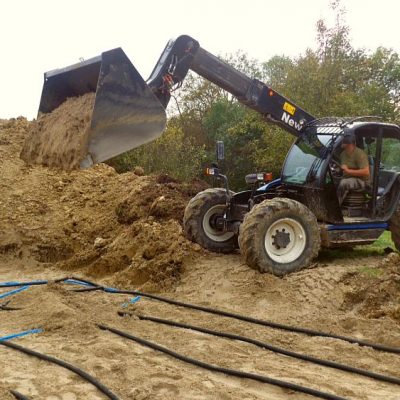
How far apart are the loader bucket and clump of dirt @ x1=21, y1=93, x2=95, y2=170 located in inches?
6.1

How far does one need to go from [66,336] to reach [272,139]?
15518mm

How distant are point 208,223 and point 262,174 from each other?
144 centimetres

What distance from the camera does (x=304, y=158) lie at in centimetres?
886

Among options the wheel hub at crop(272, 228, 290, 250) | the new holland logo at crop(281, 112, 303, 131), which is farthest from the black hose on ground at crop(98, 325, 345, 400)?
the new holland logo at crop(281, 112, 303, 131)

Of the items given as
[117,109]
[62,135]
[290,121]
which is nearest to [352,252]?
[290,121]

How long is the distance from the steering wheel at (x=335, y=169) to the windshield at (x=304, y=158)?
176 mm

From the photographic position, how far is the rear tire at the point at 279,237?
7.73 meters

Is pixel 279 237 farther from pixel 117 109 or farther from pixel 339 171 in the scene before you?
pixel 117 109

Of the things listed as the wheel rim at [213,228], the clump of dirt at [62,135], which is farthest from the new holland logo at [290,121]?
the clump of dirt at [62,135]

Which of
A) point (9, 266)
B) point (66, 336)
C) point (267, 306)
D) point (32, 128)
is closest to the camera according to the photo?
point (66, 336)

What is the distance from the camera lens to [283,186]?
909 cm

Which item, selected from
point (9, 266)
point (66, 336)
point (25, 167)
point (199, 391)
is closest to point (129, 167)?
point (25, 167)

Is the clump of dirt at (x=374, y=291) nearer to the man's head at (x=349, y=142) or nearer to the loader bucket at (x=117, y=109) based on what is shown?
the man's head at (x=349, y=142)

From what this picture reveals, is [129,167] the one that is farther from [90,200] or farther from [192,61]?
[192,61]
